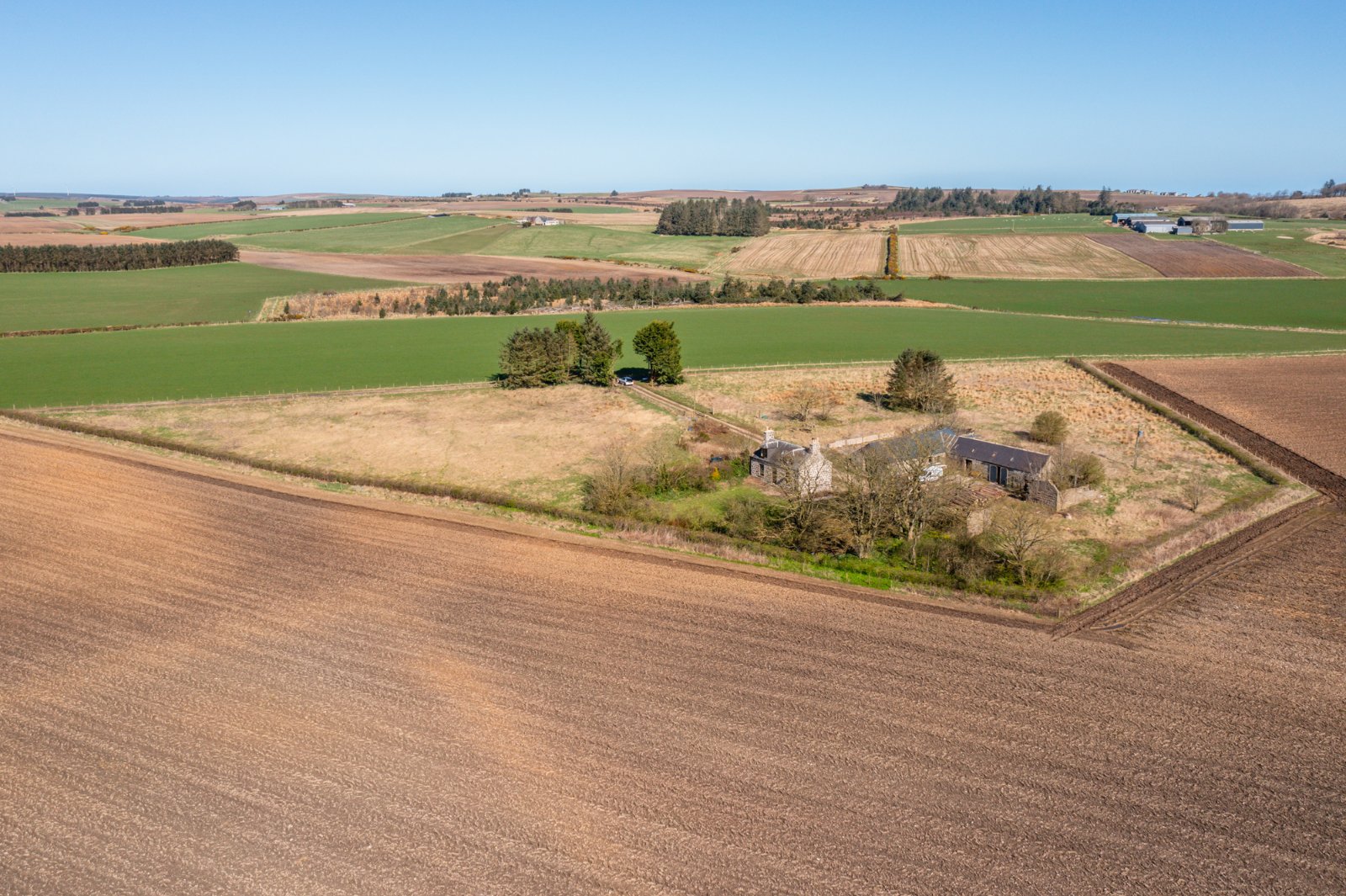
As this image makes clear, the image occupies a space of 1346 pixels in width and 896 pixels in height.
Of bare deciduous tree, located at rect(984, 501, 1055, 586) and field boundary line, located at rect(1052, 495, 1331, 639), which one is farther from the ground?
bare deciduous tree, located at rect(984, 501, 1055, 586)

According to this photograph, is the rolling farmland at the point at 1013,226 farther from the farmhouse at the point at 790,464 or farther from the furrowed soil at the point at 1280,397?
the farmhouse at the point at 790,464

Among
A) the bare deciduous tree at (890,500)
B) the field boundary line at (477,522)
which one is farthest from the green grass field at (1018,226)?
the field boundary line at (477,522)

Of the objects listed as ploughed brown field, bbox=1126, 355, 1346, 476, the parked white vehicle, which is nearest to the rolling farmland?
ploughed brown field, bbox=1126, 355, 1346, 476

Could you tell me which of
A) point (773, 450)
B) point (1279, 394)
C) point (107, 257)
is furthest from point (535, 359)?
point (107, 257)

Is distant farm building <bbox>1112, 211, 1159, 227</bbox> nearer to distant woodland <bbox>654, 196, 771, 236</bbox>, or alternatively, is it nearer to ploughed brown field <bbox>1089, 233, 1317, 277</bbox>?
ploughed brown field <bbox>1089, 233, 1317, 277</bbox>

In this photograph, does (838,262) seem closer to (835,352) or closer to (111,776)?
(835,352)
